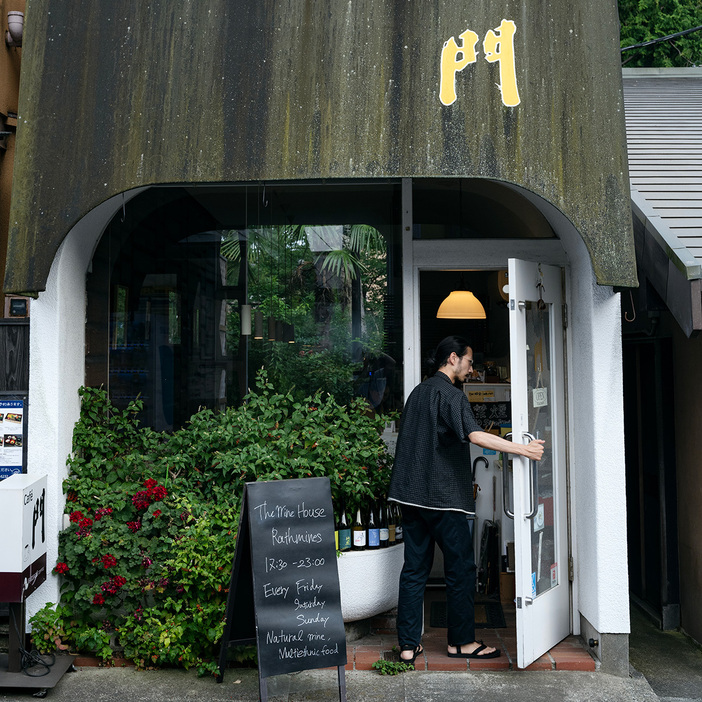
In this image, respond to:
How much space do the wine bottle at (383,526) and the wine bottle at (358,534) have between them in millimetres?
145

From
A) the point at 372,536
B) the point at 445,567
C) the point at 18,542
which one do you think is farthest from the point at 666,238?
the point at 18,542

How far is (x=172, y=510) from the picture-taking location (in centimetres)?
487

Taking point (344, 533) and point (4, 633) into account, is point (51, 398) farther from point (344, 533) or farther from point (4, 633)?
point (344, 533)

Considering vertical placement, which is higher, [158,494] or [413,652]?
[158,494]

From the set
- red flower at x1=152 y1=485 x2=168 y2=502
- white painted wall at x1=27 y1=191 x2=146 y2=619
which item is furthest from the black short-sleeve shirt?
white painted wall at x1=27 y1=191 x2=146 y2=619

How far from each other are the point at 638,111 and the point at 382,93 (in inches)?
182

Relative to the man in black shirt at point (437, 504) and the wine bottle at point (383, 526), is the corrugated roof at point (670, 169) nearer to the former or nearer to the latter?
the man in black shirt at point (437, 504)

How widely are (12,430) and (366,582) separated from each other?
265 cm

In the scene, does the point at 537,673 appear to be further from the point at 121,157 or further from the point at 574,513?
the point at 121,157

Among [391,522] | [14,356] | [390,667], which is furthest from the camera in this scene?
[391,522]

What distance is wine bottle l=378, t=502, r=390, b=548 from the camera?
5176 millimetres

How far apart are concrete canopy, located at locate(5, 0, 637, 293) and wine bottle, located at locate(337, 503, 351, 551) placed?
2303 millimetres

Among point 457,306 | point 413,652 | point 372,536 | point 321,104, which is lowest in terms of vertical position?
point 413,652

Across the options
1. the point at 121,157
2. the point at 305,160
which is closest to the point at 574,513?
the point at 305,160
